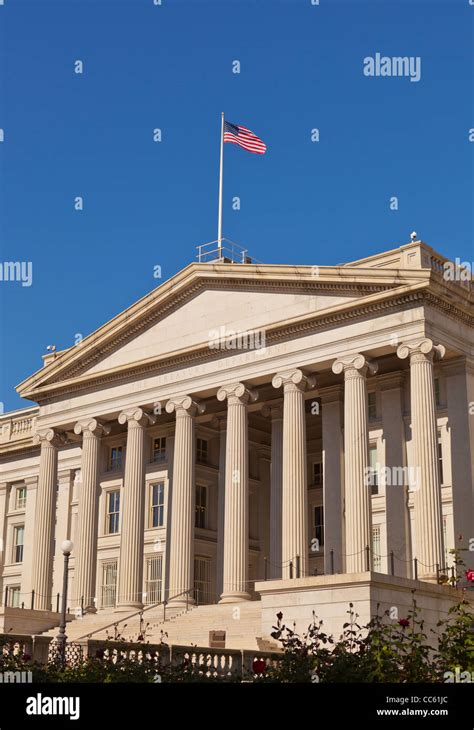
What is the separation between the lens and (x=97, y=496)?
5350 cm

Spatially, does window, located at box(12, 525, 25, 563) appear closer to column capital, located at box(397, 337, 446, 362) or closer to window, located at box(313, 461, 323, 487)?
window, located at box(313, 461, 323, 487)

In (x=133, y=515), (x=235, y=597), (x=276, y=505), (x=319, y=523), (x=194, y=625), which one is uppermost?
(x=276, y=505)

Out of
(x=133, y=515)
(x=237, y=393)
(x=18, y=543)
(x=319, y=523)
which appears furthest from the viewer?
(x=18, y=543)

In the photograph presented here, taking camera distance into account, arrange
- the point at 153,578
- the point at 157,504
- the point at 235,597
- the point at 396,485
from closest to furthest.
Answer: the point at 235,597 → the point at 396,485 → the point at 153,578 → the point at 157,504

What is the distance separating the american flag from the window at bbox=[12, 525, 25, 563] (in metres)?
29.5

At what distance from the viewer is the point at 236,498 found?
46.7 m

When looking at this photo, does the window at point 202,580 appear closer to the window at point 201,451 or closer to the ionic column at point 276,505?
the ionic column at point 276,505

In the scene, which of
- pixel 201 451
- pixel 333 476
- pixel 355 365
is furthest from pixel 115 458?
pixel 355 365

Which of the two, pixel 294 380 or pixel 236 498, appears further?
pixel 236 498

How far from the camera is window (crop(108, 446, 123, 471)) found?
58.6 m

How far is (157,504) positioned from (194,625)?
1448 centimetres

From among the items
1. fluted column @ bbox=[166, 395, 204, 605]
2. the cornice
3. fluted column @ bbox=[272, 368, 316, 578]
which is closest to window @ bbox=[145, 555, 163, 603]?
fluted column @ bbox=[166, 395, 204, 605]

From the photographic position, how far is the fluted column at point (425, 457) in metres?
40.2

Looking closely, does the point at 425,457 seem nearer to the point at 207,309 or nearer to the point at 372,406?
the point at 372,406
